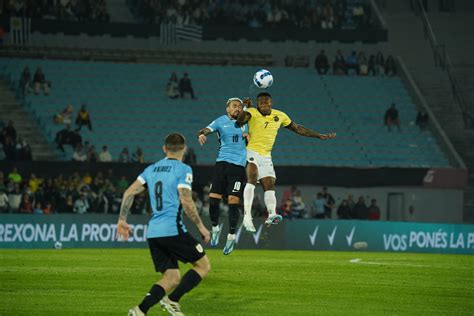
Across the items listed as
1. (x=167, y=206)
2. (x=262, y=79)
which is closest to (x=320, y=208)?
(x=262, y=79)

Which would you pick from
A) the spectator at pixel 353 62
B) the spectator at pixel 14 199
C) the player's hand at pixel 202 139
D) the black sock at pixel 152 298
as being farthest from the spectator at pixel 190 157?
the black sock at pixel 152 298

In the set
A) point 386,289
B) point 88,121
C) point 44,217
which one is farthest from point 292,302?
point 88,121

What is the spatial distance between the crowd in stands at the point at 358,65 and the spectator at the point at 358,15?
1643mm

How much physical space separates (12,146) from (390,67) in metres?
21.9

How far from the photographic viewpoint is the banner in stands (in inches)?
1307

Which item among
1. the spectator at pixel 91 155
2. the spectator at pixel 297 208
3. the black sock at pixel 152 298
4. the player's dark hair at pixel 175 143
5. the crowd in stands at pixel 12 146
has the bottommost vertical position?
the spectator at pixel 297 208

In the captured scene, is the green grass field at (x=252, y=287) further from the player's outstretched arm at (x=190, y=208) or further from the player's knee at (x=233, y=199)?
the player's outstretched arm at (x=190, y=208)

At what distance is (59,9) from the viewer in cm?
4859

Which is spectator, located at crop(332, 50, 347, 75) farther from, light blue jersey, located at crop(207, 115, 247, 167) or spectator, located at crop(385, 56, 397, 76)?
light blue jersey, located at crop(207, 115, 247, 167)

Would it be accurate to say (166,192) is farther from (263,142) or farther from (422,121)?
(422,121)

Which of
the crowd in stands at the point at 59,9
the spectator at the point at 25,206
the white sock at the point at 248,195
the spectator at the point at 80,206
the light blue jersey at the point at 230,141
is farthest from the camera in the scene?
the crowd in stands at the point at 59,9

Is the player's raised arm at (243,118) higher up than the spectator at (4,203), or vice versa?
the player's raised arm at (243,118)

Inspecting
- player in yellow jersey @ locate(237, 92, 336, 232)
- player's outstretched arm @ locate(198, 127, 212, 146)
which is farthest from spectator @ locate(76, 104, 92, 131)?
player's outstretched arm @ locate(198, 127, 212, 146)

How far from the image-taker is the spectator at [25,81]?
44812mm
